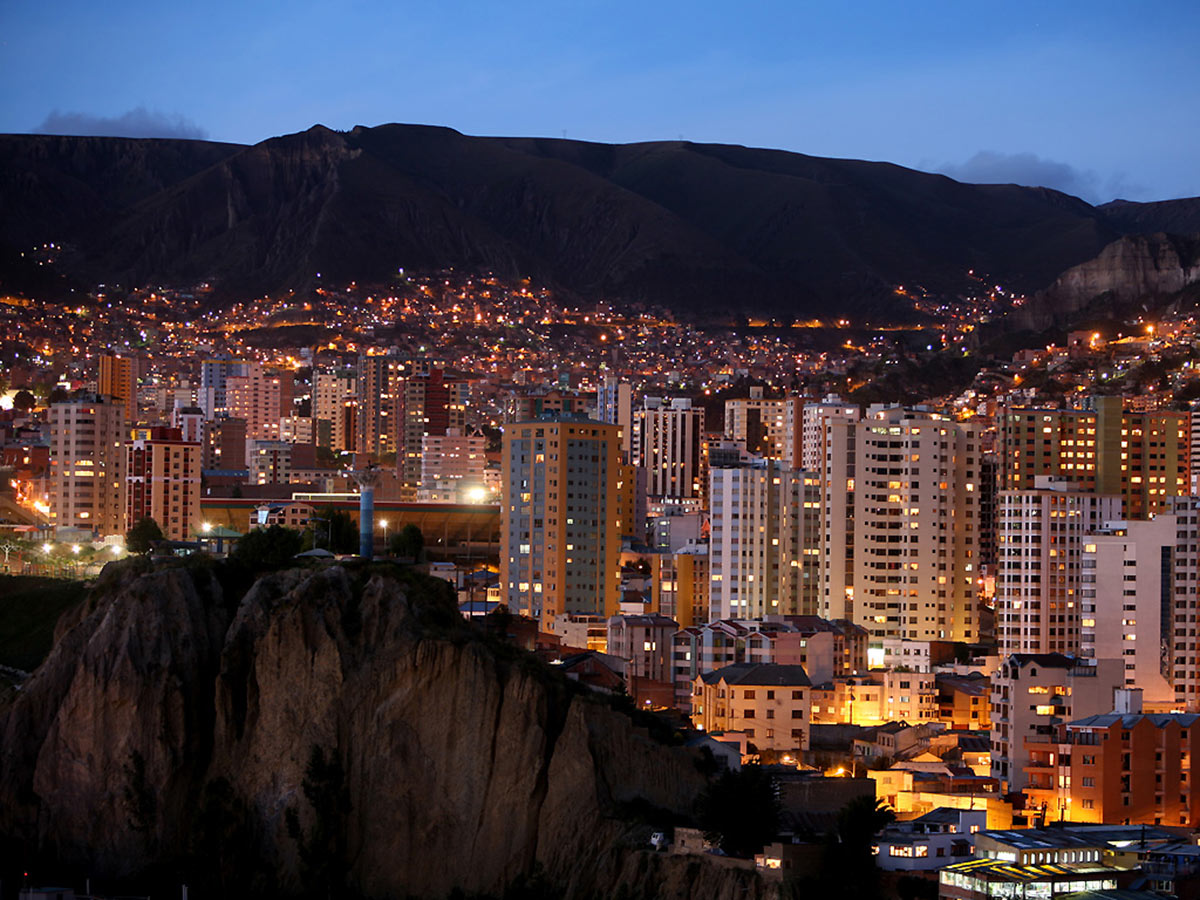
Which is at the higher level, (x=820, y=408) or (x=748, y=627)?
(x=820, y=408)

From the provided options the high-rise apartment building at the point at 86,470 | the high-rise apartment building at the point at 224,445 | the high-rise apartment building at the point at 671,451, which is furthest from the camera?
the high-rise apartment building at the point at 224,445

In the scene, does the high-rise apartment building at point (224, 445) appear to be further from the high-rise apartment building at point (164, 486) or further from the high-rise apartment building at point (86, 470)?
the high-rise apartment building at point (164, 486)

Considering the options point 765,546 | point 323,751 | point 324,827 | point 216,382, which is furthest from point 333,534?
point 216,382

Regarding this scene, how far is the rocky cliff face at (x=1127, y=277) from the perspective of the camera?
441 ft

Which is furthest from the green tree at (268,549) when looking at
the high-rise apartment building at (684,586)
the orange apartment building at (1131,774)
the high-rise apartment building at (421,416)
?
the high-rise apartment building at (421,416)

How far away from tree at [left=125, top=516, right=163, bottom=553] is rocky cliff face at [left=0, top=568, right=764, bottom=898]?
22.6 m

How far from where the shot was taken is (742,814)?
3625cm

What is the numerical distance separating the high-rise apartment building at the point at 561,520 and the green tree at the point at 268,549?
18128mm

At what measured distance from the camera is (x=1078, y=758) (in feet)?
142

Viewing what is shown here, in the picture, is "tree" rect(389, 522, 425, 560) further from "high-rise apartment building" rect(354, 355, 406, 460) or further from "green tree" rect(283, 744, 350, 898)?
"high-rise apartment building" rect(354, 355, 406, 460)

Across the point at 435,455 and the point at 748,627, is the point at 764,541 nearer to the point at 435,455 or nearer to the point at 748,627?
the point at 748,627

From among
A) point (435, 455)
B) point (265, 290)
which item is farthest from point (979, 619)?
point (265, 290)

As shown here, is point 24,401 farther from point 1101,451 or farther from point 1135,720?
point 1135,720

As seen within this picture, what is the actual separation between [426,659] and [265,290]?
14521 centimetres
